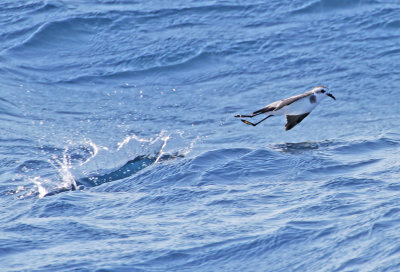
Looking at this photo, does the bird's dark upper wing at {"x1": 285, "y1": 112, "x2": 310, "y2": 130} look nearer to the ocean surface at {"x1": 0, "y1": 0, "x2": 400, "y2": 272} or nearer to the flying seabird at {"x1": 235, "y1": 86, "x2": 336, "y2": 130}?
the flying seabird at {"x1": 235, "y1": 86, "x2": 336, "y2": 130}

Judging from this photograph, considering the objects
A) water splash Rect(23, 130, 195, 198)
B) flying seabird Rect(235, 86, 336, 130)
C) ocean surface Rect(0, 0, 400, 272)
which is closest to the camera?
ocean surface Rect(0, 0, 400, 272)

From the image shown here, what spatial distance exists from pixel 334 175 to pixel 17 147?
4.71 metres

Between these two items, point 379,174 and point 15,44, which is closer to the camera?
point 379,174

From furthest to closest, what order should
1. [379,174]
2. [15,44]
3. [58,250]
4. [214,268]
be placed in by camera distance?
[15,44] < [379,174] < [58,250] < [214,268]

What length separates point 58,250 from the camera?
714 cm

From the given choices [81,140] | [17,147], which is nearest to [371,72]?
[81,140]

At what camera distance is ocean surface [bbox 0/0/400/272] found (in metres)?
7.00

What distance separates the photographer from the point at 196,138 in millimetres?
11109

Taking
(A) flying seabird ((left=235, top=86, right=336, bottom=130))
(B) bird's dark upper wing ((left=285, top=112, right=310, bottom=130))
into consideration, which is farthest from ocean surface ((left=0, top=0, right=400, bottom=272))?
(A) flying seabird ((left=235, top=86, right=336, bottom=130))

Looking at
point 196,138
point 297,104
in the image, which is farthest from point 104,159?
point 297,104

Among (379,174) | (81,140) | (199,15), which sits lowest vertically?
(379,174)

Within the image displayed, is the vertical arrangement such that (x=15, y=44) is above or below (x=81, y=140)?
above

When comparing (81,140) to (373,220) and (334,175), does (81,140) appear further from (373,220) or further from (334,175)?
(373,220)

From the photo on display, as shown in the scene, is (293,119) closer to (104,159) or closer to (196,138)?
(196,138)
